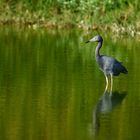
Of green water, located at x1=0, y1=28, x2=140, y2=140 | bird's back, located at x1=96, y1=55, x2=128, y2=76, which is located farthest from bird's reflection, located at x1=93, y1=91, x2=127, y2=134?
bird's back, located at x1=96, y1=55, x2=128, y2=76

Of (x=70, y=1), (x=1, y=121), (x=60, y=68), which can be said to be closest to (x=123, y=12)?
(x=70, y=1)

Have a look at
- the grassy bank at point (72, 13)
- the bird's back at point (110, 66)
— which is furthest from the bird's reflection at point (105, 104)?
the grassy bank at point (72, 13)

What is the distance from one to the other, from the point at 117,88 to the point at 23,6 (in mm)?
20068

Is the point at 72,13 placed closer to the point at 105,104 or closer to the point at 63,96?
the point at 63,96

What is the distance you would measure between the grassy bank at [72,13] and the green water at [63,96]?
797cm

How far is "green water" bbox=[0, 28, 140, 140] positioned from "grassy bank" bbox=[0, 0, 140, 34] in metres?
7.97

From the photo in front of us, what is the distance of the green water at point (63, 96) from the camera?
41.8 ft

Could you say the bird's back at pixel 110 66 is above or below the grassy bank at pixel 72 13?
below

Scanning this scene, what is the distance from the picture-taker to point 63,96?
52.2 feet

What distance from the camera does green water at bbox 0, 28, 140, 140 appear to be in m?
12.7

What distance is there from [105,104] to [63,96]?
3.12 ft

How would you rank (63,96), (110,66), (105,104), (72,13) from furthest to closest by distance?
(72,13) < (110,66) < (63,96) < (105,104)

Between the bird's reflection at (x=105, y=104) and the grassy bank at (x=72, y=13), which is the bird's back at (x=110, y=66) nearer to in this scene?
the bird's reflection at (x=105, y=104)

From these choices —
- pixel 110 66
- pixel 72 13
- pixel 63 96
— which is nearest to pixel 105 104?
pixel 63 96
